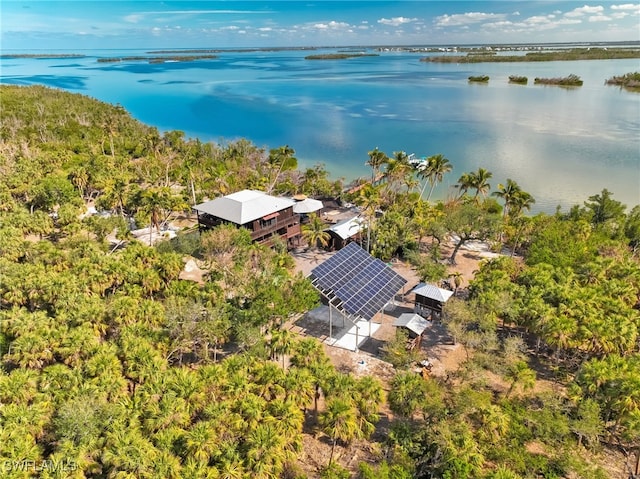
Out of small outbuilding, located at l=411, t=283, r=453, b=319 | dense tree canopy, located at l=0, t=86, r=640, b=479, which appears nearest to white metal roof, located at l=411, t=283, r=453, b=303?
small outbuilding, located at l=411, t=283, r=453, b=319

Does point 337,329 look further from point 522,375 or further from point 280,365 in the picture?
point 522,375

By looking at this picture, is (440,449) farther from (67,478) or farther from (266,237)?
(266,237)

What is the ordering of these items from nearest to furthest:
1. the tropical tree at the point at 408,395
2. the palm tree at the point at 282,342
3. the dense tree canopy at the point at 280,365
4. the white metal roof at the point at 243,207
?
the dense tree canopy at the point at 280,365, the tropical tree at the point at 408,395, the palm tree at the point at 282,342, the white metal roof at the point at 243,207

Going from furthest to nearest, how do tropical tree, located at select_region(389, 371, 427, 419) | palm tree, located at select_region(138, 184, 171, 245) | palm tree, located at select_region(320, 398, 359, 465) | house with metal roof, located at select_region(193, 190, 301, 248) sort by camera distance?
palm tree, located at select_region(138, 184, 171, 245) < house with metal roof, located at select_region(193, 190, 301, 248) < tropical tree, located at select_region(389, 371, 427, 419) < palm tree, located at select_region(320, 398, 359, 465)

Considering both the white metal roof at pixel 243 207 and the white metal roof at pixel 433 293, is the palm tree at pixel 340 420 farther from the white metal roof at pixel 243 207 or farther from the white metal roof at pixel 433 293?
the white metal roof at pixel 243 207

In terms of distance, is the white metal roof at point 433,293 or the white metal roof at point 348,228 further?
the white metal roof at point 348,228

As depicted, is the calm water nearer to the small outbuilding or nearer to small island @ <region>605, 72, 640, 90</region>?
small island @ <region>605, 72, 640, 90</region>

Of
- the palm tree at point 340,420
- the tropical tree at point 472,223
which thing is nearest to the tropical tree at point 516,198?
the tropical tree at point 472,223
